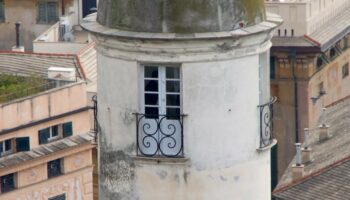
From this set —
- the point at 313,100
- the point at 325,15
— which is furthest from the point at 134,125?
the point at 325,15

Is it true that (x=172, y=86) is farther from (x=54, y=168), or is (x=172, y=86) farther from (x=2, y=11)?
(x=2, y=11)

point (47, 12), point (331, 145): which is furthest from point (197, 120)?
point (47, 12)

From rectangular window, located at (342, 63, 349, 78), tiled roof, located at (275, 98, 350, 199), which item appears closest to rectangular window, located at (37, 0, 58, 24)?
rectangular window, located at (342, 63, 349, 78)

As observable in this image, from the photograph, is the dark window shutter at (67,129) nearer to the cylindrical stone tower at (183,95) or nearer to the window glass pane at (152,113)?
the cylindrical stone tower at (183,95)

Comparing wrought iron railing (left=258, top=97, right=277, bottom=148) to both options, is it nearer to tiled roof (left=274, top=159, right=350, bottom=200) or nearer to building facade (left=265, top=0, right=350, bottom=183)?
tiled roof (left=274, top=159, right=350, bottom=200)

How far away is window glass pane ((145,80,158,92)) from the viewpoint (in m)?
19.9

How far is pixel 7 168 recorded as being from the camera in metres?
61.0

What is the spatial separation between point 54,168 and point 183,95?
43042 mm

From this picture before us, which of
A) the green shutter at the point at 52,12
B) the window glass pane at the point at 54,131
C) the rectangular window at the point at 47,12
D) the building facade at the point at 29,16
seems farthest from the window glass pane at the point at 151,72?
the rectangular window at the point at 47,12

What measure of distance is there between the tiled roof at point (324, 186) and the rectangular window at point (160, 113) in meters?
34.5

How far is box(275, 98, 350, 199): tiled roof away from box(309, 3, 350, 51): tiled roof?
7.04 metres

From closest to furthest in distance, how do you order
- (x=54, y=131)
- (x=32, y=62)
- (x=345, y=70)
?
(x=54, y=131) → (x=32, y=62) → (x=345, y=70)

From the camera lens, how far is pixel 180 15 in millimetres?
19938

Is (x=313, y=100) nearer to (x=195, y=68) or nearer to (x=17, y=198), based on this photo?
(x=17, y=198)
